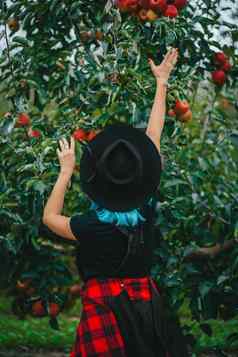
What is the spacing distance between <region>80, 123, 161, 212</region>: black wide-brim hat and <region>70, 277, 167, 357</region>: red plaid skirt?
237 mm

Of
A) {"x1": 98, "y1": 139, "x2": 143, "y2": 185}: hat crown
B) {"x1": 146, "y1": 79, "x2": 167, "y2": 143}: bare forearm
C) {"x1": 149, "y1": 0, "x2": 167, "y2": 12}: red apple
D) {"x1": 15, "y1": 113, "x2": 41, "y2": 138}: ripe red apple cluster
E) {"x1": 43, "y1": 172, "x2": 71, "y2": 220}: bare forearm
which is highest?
{"x1": 149, "y1": 0, "x2": 167, "y2": 12}: red apple

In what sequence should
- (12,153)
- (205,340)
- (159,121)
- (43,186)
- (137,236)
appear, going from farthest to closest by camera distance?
(205,340) → (12,153) → (43,186) → (159,121) → (137,236)

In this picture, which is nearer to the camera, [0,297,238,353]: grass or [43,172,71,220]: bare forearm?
[43,172,71,220]: bare forearm

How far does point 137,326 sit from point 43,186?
0.73 meters

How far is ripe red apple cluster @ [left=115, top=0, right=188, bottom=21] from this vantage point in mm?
3132

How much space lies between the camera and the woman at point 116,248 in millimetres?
2348

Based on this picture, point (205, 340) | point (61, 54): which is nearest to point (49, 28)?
point (61, 54)

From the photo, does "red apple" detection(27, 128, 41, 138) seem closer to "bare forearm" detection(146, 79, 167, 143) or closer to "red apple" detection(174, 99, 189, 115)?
"red apple" detection(174, 99, 189, 115)

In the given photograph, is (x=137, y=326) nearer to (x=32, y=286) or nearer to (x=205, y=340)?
(x=32, y=286)

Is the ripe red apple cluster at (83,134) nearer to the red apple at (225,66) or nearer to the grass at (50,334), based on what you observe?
the red apple at (225,66)

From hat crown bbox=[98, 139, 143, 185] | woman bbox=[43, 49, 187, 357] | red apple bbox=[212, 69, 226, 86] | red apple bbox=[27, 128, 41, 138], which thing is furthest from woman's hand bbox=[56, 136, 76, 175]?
red apple bbox=[212, 69, 226, 86]

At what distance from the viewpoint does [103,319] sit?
238 cm

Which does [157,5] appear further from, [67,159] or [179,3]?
[67,159]

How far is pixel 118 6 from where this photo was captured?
3152 mm
